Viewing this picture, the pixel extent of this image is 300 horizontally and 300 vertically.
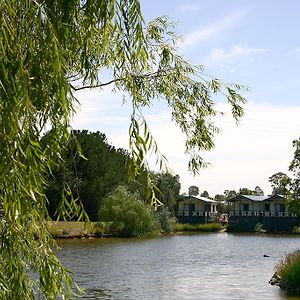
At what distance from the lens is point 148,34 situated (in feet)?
20.0

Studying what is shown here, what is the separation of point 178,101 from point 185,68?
13.0 inches

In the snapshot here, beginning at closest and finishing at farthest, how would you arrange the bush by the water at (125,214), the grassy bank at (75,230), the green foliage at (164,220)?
the grassy bank at (75,230) < the bush by the water at (125,214) < the green foliage at (164,220)

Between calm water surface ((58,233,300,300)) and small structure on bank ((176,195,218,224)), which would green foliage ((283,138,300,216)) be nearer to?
calm water surface ((58,233,300,300))

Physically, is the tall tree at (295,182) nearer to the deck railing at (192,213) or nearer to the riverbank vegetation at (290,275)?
the riverbank vegetation at (290,275)

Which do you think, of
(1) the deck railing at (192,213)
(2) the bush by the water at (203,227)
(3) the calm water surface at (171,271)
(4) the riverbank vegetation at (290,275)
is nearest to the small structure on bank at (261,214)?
(2) the bush by the water at (203,227)

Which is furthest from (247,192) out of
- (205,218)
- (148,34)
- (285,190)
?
(148,34)

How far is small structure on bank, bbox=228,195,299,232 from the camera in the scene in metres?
67.7

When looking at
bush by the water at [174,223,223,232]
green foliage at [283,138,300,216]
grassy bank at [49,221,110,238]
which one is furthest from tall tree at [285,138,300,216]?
bush by the water at [174,223,223,232]

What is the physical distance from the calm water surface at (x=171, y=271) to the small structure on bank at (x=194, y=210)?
35.0 metres

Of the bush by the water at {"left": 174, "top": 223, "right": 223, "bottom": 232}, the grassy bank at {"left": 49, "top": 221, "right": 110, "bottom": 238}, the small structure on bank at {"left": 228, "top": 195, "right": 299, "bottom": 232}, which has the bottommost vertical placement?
the grassy bank at {"left": 49, "top": 221, "right": 110, "bottom": 238}

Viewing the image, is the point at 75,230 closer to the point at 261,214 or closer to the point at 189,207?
the point at 261,214

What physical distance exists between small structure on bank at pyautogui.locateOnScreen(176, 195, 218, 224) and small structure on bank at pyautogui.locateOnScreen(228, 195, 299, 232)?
3.51 metres

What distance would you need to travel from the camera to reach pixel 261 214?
70.1 metres

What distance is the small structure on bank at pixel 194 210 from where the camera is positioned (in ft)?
243
